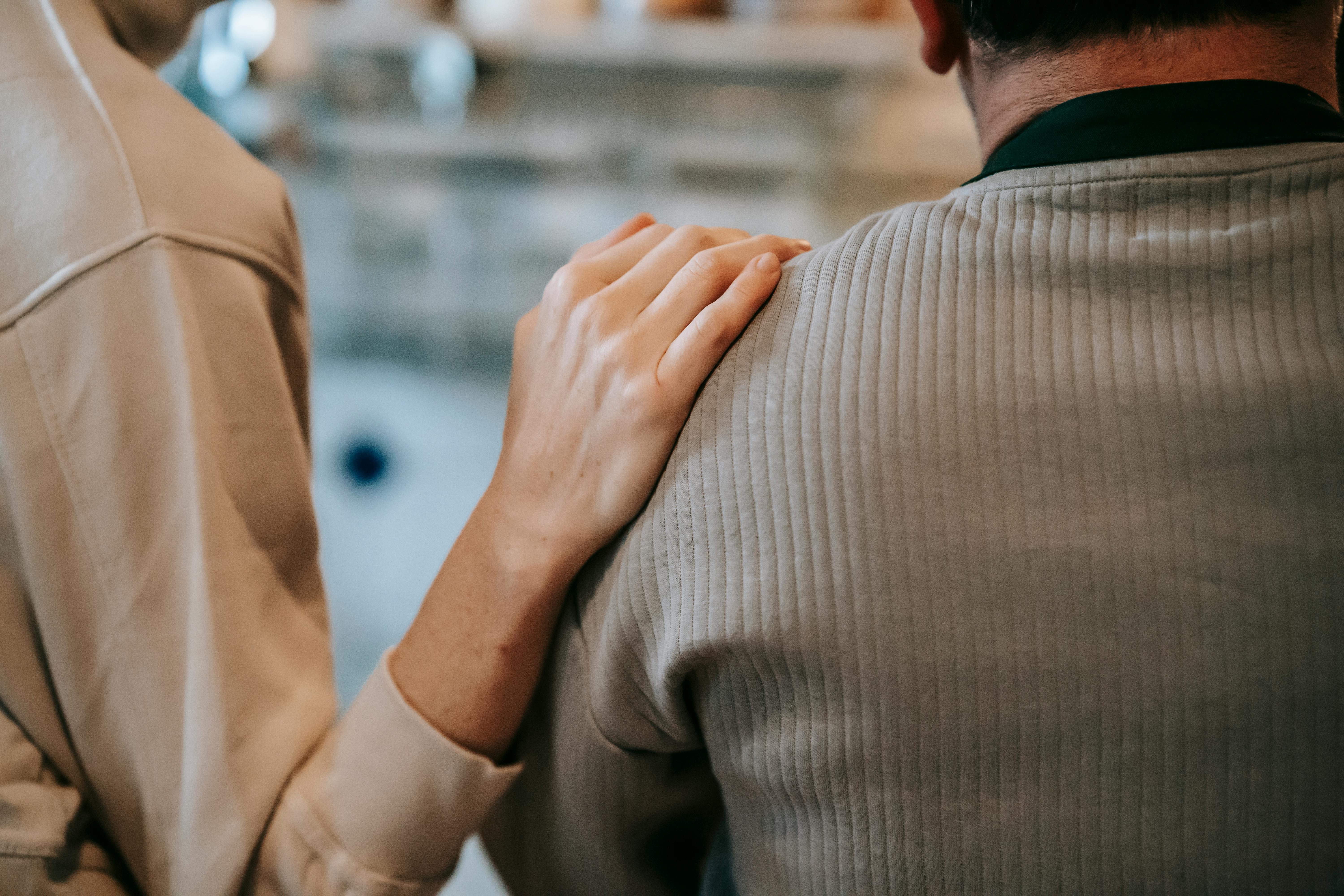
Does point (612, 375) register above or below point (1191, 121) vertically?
below

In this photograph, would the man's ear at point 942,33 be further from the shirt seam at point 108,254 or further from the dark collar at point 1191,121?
the shirt seam at point 108,254

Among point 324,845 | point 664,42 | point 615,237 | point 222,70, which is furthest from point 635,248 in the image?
point 222,70

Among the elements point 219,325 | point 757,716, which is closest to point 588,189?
point 219,325

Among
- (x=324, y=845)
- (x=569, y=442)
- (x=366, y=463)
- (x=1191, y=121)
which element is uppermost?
(x=1191, y=121)

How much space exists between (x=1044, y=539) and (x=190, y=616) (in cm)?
52

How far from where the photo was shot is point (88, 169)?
0.52m

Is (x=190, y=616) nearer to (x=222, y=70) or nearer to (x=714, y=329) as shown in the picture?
(x=714, y=329)

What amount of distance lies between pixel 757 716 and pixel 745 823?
0.35 feet

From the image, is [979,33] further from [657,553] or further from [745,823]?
[745,823]

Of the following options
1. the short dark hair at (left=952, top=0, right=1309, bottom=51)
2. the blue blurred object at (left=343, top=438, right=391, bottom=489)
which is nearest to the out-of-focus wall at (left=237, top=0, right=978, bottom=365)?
the blue blurred object at (left=343, top=438, right=391, bottom=489)

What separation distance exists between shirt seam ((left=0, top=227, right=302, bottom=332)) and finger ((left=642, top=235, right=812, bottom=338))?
0.29 m

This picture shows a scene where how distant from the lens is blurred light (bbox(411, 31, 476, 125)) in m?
2.63

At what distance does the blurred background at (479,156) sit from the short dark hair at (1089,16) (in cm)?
214

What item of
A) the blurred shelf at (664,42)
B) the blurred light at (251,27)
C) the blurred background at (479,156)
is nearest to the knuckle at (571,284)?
the blurred background at (479,156)
